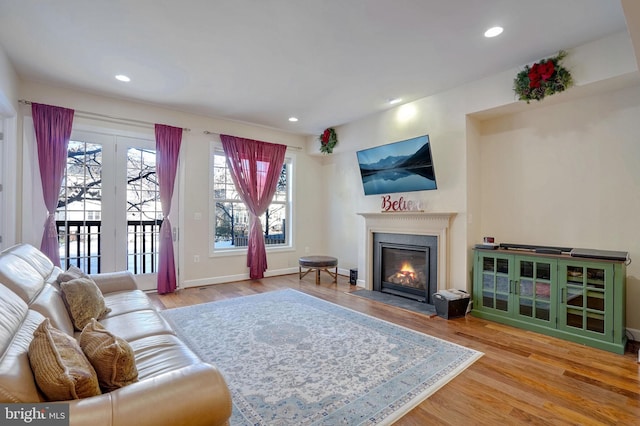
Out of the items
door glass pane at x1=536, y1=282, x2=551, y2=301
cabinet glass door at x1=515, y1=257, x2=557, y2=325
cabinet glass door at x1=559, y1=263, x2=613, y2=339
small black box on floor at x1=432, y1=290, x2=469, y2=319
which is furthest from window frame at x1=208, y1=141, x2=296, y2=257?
cabinet glass door at x1=559, y1=263, x2=613, y2=339

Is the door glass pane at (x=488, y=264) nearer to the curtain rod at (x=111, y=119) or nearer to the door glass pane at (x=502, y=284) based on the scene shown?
the door glass pane at (x=502, y=284)

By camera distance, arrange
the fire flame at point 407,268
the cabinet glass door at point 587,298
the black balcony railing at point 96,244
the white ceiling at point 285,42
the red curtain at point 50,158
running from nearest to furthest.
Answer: the white ceiling at point 285,42, the cabinet glass door at point 587,298, the red curtain at point 50,158, the black balcony railing at point 96,244, the fire flame at point 407,268

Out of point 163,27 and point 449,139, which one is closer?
point 163,27

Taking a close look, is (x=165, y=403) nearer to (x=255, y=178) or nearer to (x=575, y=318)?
(x=575, y=318)

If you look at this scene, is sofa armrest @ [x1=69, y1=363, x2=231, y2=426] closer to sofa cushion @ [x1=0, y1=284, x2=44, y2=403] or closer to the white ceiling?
sofa cushion @ [x1=0, y1=284, x2=44, y2=403]

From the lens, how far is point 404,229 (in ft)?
14.6

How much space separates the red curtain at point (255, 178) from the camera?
5.34m

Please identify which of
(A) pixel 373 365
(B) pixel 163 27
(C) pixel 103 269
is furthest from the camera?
(C) pixel 103 269

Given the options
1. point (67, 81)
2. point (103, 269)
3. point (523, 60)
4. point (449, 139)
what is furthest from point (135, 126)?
point (523, 60)

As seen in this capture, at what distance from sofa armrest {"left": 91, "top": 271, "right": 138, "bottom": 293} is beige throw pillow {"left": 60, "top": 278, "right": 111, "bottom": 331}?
67 centimetres

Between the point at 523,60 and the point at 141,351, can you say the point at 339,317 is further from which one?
the point at 523,60

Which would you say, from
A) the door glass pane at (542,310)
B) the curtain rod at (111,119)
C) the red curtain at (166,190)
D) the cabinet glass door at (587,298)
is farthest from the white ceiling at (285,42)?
the door glass pane at (542,310)

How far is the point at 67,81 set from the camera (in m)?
3.75

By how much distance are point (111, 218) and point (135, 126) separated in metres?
1.36
